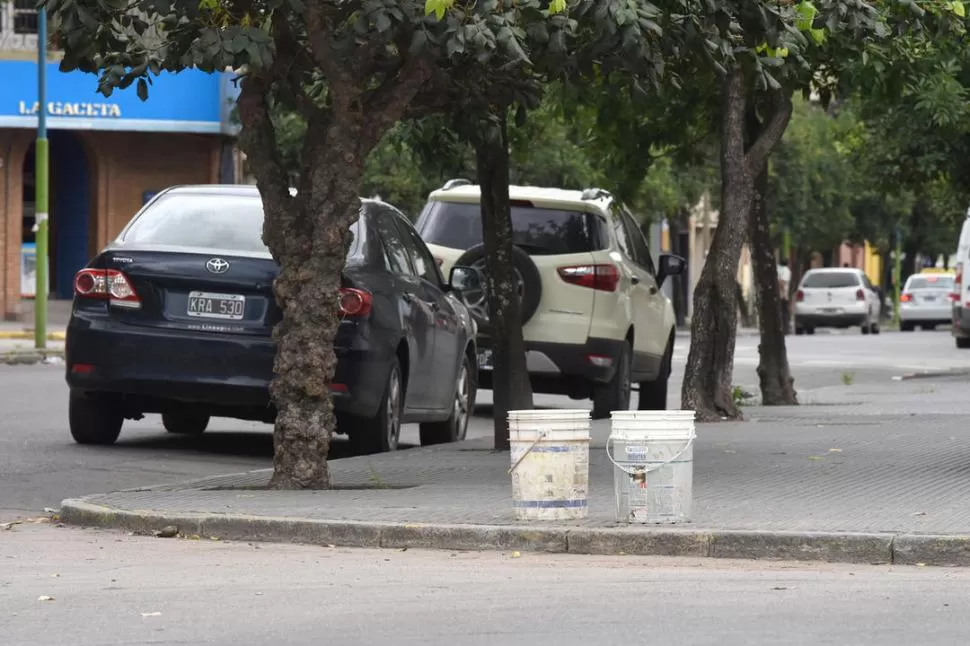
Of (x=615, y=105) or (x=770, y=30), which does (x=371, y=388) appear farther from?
(x=615, y=105)

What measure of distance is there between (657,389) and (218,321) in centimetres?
742

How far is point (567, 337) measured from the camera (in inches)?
675

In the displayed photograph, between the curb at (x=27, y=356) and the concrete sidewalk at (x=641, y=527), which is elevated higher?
the concrete sidewalk at (x=641, y=527)

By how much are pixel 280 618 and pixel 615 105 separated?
1273cm

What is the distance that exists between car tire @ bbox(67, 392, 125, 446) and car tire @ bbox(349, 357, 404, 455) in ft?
5.76

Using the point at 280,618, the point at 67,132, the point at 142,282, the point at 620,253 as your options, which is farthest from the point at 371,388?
the point at 67,132

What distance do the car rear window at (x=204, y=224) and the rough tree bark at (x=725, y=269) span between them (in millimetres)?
4845

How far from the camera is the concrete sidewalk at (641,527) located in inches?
373

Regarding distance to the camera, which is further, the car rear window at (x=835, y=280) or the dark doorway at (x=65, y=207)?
the car rear window at (x=835, y=280)

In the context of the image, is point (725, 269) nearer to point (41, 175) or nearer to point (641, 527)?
point (641, 527)

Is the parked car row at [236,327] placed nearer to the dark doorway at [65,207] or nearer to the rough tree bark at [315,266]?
the rough tree bark at [315,266]

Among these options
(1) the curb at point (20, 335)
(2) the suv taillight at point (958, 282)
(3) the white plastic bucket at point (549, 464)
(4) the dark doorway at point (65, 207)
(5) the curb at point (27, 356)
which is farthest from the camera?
(4) the dark doorway at point (65, 207)

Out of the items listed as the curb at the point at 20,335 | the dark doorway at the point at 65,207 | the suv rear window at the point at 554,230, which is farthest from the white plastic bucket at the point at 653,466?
the dark doorway at the point at 65,207

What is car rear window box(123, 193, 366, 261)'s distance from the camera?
13.9 m
